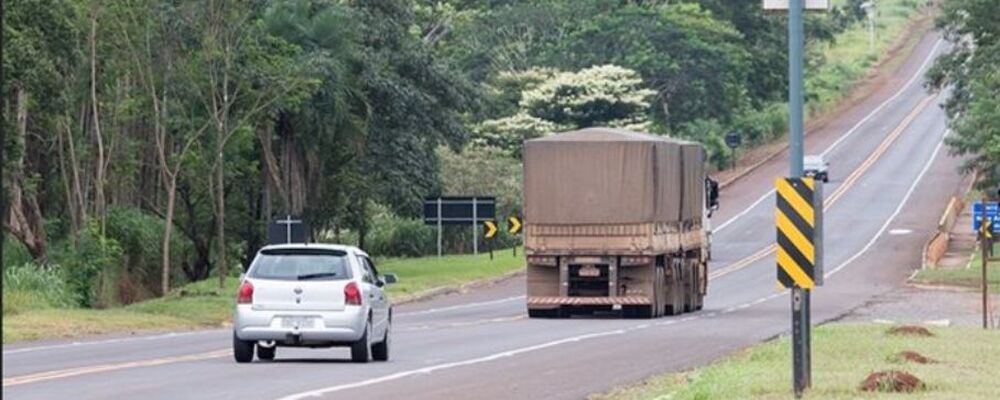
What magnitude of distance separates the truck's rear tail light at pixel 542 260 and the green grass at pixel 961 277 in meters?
18.6

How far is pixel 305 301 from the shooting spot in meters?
23.8

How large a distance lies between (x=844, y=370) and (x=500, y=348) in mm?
8559

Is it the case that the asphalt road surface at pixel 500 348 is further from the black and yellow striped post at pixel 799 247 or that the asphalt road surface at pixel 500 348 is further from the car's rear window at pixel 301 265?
the black and yellow striped post at pixel 799 247

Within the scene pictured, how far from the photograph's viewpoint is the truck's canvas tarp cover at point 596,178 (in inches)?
1586

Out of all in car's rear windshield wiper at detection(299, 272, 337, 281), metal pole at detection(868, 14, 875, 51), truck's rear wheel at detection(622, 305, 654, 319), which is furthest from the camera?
metal pole at detection(868, 14, 875, 51)

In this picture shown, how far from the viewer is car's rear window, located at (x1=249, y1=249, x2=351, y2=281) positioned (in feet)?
78.5

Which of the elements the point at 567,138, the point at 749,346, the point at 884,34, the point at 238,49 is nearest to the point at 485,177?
the point at 238,49

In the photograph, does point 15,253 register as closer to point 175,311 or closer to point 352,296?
point 175,311

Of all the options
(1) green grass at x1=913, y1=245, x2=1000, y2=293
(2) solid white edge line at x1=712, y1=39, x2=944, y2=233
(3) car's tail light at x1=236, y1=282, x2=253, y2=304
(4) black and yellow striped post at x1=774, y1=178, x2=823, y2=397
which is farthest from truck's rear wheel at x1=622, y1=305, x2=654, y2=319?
(2) solid white edge line at x1=712, y1=39, x2=944, y2=233

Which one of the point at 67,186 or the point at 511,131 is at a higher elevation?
the point at 511,131

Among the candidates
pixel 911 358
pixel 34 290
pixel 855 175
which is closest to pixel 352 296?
pixel 911 358

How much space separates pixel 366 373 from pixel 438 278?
114ft

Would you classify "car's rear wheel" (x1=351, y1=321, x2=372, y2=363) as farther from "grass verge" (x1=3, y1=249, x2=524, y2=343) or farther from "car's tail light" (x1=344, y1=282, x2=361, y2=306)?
"grass verge" (x1=3, y1=249, x2=524, y2=343)

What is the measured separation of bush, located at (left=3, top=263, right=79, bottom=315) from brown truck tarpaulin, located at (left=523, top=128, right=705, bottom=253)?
9.13 meters
